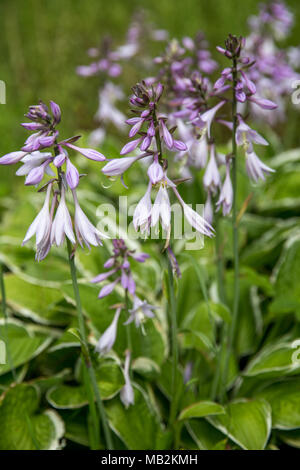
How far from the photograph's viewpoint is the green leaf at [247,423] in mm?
2395

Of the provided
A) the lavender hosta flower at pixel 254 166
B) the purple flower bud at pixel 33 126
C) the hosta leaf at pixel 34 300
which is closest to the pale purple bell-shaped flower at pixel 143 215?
the purple flower bud at pixel 33 126

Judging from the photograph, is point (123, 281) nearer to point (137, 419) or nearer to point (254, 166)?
point (254, 166)

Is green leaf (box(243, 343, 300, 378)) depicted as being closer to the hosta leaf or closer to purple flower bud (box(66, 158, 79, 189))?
the hosta leaf

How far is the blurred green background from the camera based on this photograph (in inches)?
256

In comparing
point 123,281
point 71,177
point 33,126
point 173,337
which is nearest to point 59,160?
point 71,177

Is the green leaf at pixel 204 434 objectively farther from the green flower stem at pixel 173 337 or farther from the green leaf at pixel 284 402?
the green leaf at pixel 284 402

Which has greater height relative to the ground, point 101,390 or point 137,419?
point 101,390

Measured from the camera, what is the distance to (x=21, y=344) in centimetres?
263
